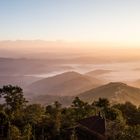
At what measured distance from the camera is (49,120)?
73062 millimetres

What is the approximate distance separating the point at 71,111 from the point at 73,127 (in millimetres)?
15555

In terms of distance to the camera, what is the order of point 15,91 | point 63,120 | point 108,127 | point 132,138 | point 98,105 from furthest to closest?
point 98,105 → point 15,91 → point 63,120 → point 108,127 → point 132,138

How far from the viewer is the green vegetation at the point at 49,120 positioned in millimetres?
58531

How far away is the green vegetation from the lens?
58531 mm

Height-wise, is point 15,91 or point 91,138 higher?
point 15,91

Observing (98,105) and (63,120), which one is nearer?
(63,120)

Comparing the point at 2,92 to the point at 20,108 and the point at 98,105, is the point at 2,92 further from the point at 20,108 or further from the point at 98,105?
the point at 98,105

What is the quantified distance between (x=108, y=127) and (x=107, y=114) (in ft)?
64.5

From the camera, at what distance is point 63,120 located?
243 ft

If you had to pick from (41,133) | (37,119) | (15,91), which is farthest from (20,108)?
(41,133)

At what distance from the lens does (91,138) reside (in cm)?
6725

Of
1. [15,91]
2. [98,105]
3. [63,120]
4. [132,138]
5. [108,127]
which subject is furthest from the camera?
[98,105]

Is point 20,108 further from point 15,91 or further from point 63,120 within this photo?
Result: point 63,120

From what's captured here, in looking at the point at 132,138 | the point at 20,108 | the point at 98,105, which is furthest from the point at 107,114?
the point at 132,138
